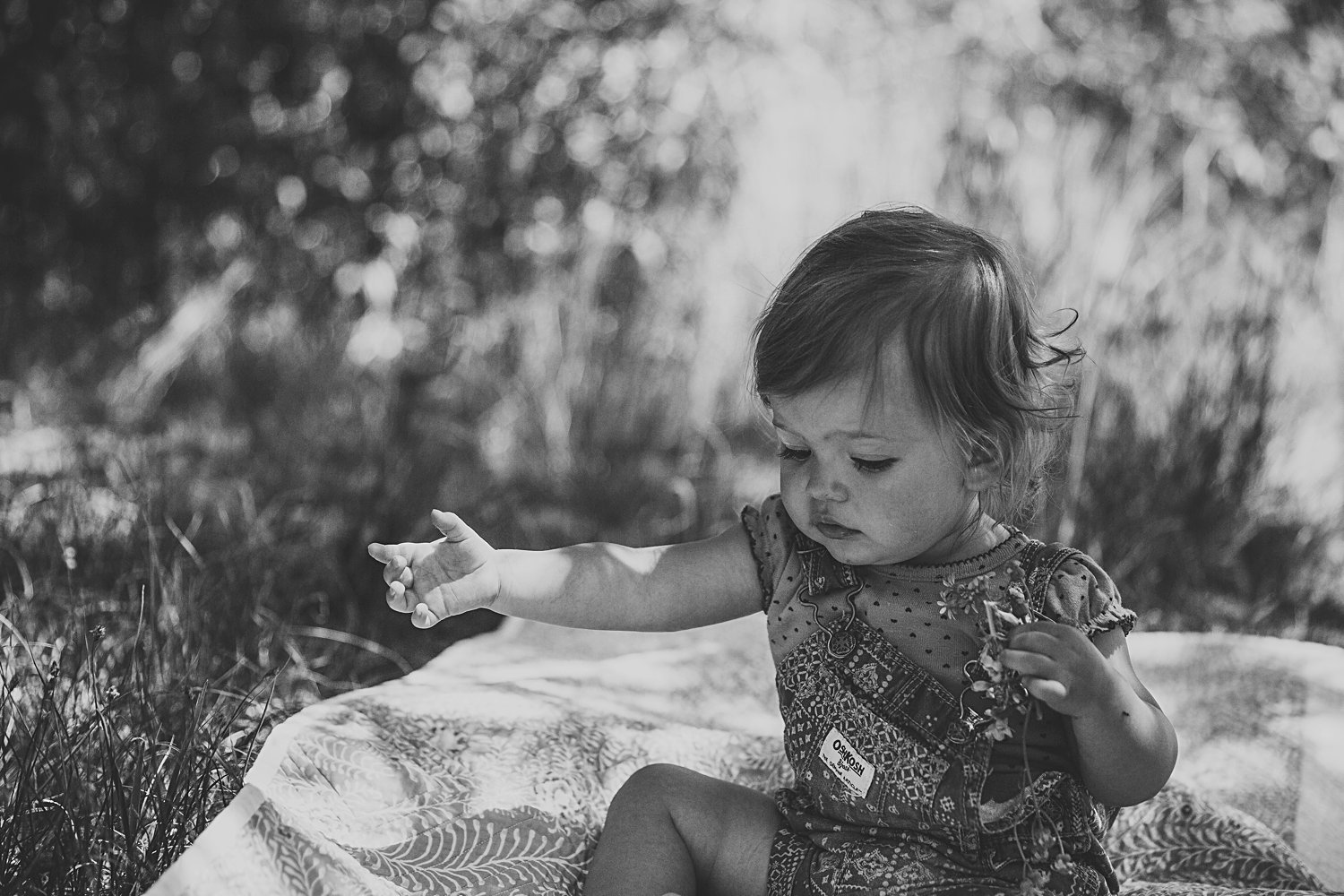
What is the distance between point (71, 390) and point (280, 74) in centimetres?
120

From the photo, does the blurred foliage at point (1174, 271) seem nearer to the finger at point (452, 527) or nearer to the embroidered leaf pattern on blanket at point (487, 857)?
the embroidered leaf pattern on blanket at point (487, 857)

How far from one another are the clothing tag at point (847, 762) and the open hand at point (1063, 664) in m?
0.27

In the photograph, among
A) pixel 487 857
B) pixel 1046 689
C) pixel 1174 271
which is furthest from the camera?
pixel 1174 271

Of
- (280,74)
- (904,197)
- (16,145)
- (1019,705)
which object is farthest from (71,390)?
(1019,705)

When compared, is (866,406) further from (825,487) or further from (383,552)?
(383,552)

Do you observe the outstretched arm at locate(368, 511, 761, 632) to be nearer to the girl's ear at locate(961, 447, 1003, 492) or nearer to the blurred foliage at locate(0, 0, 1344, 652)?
the girl's ear at locate(961, 447, 1003, 492)

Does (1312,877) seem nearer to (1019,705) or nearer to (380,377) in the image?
(1019,705)

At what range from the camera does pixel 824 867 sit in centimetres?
161

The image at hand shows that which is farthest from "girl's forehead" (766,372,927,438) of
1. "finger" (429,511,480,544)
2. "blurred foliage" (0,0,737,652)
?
"blurred foliage" (0,0,737,652)

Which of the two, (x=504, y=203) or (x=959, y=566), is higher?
(x=504, y=203)

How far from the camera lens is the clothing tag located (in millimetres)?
1600

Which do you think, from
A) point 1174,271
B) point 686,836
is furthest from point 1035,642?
point 1174,271

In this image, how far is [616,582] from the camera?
70.0 inches

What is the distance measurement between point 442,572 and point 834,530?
0.49m
